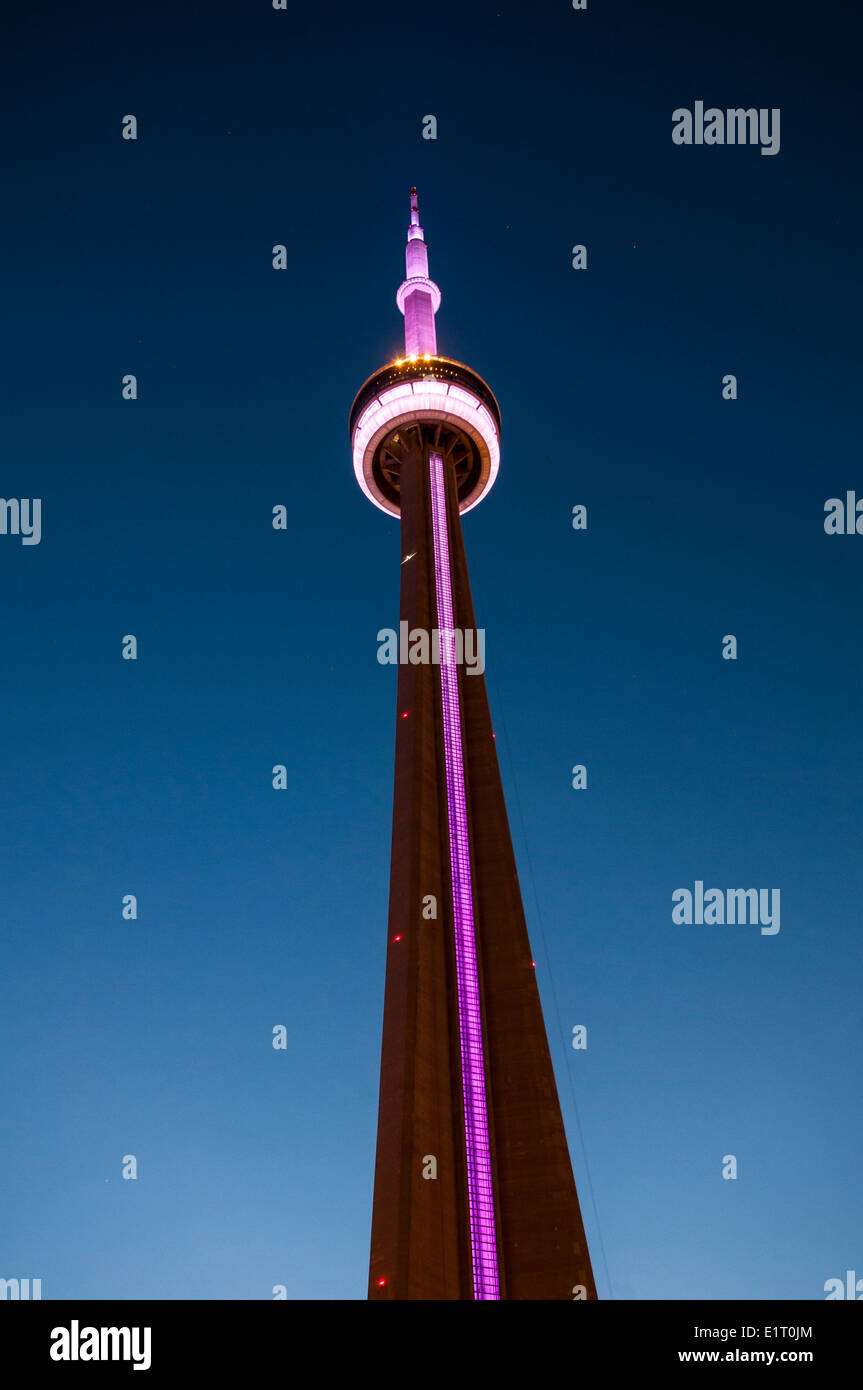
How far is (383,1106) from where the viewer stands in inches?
1163

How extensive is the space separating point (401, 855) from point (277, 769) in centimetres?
1205

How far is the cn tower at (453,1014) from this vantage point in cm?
2747

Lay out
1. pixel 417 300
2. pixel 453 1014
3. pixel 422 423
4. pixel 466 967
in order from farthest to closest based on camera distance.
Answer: pixel 417 300 → pixel 422 423 → pixel 466 967 → pixel 453 1014

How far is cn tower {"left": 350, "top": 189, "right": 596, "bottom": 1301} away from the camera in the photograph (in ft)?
90.1

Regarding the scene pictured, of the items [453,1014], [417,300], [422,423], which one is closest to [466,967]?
[453,1014]

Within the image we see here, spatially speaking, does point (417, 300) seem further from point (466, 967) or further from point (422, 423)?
point (466, 967)

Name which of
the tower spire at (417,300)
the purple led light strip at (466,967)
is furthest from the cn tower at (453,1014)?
the tower spire at (417,300)

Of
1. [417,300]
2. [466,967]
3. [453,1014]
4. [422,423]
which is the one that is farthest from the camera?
[417,300]

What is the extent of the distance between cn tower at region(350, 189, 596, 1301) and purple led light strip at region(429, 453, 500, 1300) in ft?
0.15

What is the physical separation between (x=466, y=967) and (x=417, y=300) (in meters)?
36.6

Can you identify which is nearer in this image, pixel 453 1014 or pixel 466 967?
pixel 453 1014

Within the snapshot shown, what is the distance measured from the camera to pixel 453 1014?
1291 inches

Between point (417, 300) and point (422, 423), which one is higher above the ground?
point (417, 300)
